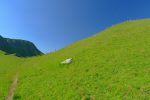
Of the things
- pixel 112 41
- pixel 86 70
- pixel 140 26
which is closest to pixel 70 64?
pixel 86 70

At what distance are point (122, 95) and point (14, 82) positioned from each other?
2092 centimetres

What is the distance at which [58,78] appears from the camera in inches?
1829

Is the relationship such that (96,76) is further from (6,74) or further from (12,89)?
(6,74)

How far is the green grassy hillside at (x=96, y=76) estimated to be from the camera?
37.4m

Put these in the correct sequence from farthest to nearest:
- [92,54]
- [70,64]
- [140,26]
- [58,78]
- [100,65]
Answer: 1. [140,26]
2. [92,54]
3. [70,64]
4. [100,65]
5. [58,78]

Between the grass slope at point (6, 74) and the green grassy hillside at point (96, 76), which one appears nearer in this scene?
the green grassy hillside at point (96, 76)

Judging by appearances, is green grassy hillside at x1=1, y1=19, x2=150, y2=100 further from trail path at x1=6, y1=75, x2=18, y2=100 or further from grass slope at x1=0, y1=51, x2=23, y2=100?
grass slope at x1=0, y1=51, x2=23, y2=100

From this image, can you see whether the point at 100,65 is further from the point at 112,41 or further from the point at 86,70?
the point at 112,41

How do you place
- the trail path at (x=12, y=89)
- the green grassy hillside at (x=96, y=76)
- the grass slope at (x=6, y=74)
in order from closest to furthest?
the green grassy hillside at (x=96, y=76)
the trail path at (x=12, y=89)
the grass slope at (x=6, y=74)

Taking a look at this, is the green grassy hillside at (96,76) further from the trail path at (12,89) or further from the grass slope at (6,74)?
the grass slope at (6,74)

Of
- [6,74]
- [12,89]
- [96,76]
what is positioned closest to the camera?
[96,76]

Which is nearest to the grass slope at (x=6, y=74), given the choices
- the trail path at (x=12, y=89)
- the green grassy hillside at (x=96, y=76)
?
the trail path at (x=12, y=89)

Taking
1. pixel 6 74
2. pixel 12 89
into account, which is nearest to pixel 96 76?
pixel 12 89

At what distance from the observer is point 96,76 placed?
44.3 meters
